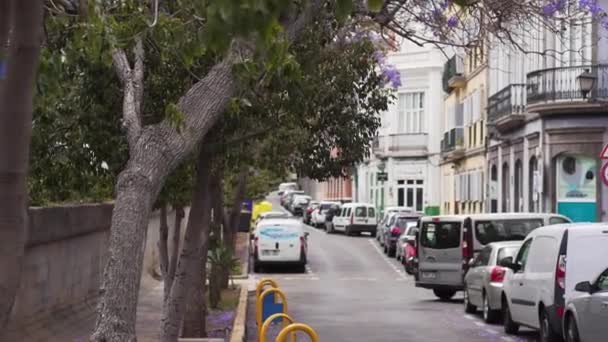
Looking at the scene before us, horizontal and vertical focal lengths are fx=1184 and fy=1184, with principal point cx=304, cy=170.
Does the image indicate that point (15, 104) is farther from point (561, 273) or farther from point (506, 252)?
point (506, 252)

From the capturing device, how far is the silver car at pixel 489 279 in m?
20.1

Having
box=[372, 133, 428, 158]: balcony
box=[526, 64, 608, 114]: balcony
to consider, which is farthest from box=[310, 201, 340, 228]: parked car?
box=[526, 64, 608, 114]: balcony

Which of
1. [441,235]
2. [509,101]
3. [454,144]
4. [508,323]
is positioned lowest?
[508,323]

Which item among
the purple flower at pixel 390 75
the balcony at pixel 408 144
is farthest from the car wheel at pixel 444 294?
the balcony at pixel 408 144

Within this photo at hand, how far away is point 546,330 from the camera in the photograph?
15727 mm

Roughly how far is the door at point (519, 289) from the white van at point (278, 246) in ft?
65.2

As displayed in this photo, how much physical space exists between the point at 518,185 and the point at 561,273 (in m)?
29.9

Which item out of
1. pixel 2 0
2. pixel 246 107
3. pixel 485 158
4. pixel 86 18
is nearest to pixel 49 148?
pixel 246 107

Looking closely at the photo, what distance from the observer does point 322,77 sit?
15.8 meters

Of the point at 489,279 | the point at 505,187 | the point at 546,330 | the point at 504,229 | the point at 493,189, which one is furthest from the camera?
the point at 493,189

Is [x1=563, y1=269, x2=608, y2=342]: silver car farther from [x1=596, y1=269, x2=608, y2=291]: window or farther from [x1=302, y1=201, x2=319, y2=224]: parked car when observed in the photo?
[x1=302, y1=201, x2=319, y2=224]: parked car

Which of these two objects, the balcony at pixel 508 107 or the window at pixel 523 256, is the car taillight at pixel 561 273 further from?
the balcony at pixel 508 107

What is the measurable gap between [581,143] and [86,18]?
101 ft

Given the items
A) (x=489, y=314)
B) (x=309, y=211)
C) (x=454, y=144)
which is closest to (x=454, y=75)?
(x=454, y=144)
